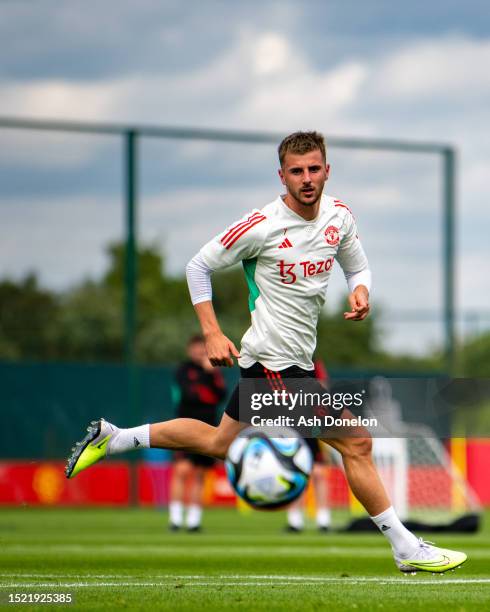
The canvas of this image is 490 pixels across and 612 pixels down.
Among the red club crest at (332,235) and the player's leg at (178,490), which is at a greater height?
the red club crest at (332,235)

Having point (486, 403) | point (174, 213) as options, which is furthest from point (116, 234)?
point (486, 403)

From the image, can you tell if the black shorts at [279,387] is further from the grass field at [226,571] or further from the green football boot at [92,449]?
the grass field at [226,571]

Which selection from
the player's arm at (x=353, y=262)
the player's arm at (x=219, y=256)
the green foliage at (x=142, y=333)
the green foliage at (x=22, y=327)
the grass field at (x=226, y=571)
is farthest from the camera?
the green foliage at (x=142, y=333)

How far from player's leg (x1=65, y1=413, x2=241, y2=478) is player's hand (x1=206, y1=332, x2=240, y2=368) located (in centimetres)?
48

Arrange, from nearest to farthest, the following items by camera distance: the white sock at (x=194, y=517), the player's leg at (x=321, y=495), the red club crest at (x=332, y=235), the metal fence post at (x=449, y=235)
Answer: the red club crest at (x=332, y=235) < the white sock at (x=194, y=517) < the player's leg at (x=321, y=495) < the metal fence post at (x=449, y=235)

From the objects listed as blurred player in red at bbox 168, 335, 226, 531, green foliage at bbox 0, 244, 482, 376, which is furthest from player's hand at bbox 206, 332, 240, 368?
green foliage at bbox 0, 244, 482, 376

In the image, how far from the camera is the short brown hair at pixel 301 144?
6.79 m

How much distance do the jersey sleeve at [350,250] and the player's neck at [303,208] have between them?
235 millimetres

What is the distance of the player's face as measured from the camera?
22.2ft

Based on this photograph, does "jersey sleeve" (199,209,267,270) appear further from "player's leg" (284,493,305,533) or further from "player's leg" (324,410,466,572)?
"player's leg" (284,493,305,533)

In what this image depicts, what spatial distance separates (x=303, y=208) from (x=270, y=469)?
16.1 feet

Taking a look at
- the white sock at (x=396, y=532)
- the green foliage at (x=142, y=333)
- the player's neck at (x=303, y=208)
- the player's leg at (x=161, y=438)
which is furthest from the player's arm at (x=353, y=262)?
the green foliage at (x=142, y=333)

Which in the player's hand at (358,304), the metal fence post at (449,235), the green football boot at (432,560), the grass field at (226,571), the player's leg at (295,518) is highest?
the metal fence post at (449,235)

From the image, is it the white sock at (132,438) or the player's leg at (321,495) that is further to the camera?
the player's leg at (321,495)
